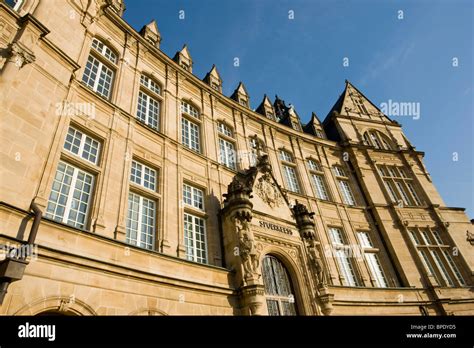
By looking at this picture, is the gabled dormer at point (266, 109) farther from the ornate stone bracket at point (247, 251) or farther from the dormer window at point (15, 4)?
the dormer window at point (15, 4)

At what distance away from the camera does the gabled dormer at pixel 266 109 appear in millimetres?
21922

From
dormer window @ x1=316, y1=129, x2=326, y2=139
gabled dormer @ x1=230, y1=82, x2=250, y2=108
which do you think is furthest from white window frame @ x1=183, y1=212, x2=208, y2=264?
dormer window @ x1=316, y1=129, x2=326, y2=139

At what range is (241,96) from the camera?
20.8 m

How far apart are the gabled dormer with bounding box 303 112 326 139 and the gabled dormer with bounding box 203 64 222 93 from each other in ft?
30.1

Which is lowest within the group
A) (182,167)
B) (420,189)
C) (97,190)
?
(97,190)

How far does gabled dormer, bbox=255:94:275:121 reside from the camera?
21.9 m

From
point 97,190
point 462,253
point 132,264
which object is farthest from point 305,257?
point 462,253

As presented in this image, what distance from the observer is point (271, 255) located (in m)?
11.4

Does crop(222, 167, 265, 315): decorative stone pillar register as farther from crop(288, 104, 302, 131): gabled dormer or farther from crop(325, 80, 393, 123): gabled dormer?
crop(325, 80, 393, 123): gabled dormer

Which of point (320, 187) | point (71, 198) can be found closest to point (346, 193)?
point (320, 187)
